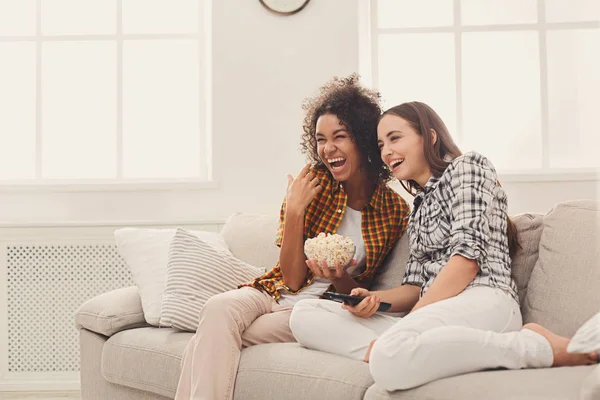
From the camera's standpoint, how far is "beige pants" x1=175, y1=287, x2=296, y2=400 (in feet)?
6.29

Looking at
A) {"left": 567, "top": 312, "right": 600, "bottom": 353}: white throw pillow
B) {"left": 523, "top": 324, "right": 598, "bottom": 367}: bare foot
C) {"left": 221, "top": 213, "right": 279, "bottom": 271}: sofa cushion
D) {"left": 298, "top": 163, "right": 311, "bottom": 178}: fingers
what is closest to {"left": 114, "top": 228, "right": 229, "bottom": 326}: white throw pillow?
{"left": 221, "top": 213, "right": 279, "bottom": 271}: sofa cushion

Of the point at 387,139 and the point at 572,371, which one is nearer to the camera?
the point at 572,371

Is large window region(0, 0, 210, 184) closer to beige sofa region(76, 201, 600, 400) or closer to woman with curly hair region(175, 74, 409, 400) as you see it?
beige sofa region(76, 201, 600, 400)

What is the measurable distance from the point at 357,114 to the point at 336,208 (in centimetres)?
32

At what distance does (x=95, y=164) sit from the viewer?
3773mm

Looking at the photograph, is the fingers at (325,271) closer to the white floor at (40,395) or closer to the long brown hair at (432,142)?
the long brown hair at (432,142)

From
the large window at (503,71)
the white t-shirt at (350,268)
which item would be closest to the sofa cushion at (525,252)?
the white t-shirt at (350,268)

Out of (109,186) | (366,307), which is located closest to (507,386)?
(366,307)

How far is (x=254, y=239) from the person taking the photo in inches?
108

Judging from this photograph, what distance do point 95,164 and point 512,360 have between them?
2749 mm

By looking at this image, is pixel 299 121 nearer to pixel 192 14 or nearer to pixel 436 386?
pixel 192 14

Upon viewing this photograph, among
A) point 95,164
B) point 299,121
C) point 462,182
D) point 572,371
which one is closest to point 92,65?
point 95,164

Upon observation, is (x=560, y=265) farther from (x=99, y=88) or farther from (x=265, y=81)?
(x=99, y=88)

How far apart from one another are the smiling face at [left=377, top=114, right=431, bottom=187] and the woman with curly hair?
179 mm
